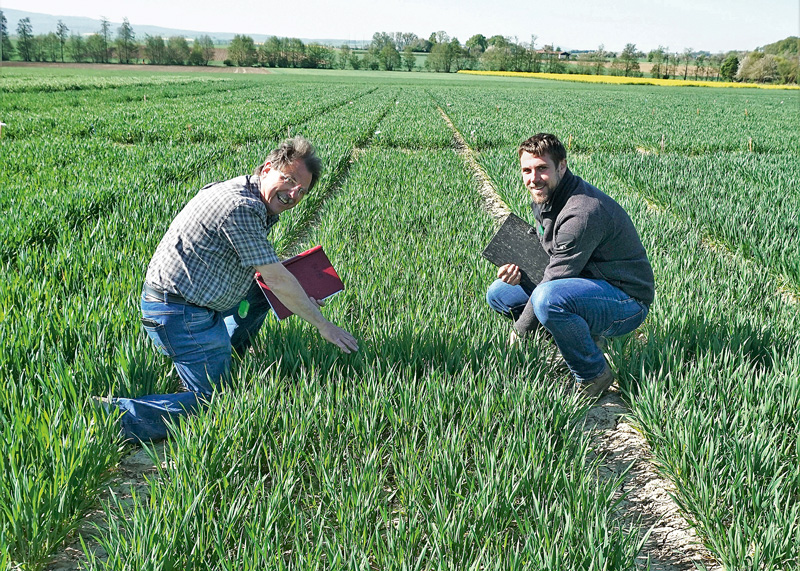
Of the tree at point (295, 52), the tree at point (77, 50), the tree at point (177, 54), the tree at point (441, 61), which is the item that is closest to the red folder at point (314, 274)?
the tree at point (295, 52)

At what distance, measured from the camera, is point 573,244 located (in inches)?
108

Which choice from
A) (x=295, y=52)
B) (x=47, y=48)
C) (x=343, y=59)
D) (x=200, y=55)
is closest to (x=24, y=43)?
(x=47, y=48)

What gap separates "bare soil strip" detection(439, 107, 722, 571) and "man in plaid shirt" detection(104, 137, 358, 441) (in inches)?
47.7

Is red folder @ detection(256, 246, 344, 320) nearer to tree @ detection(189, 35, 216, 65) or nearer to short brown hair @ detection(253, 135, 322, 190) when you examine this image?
short brown hair @ detection(253, 135, 322, 190)

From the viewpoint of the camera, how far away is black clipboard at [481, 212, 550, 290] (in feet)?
10.0

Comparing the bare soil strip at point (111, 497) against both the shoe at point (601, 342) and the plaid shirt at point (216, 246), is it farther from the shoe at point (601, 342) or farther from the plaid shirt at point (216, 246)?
the shoe at point (601, 342)

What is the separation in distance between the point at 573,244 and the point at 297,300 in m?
1.31

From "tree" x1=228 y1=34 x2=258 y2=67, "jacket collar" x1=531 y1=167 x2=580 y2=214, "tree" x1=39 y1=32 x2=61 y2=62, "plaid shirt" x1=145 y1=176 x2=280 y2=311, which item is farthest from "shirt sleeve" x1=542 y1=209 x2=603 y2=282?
"tree" x1=39 y1=32 x2=61 y2=62

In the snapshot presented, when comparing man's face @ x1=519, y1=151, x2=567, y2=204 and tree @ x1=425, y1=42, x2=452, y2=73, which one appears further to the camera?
tree @ x1=425, y1=42, x2=452, y2=73

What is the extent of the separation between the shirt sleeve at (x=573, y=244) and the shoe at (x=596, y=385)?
0.52m

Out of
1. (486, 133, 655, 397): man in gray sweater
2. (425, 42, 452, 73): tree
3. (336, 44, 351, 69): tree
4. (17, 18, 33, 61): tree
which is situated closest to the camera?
(486, 133, 655, 397): man in gray sweater

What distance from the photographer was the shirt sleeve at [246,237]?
2.43 m

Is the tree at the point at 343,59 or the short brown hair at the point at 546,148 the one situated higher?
the tree at the point at 343,59

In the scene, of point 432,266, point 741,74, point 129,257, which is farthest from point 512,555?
point 741,74
